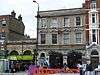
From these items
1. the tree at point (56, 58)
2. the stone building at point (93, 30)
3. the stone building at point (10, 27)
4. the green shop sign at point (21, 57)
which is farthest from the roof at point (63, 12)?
the stone building at point (10, 27)

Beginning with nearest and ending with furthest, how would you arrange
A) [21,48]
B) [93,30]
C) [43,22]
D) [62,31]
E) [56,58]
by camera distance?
[93,30]
[56,58]
[62,31]
[43,22]
[21,48]

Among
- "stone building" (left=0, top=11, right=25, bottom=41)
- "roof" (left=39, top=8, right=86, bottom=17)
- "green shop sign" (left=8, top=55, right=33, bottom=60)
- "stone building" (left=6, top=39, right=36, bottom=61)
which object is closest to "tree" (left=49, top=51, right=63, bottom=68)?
"green shop sign" (left=8, top=55, right=33, bottom=60)

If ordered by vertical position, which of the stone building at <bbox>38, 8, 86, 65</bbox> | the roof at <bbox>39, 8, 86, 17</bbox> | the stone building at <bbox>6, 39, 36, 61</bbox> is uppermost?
the roof at <bbox>39, 8, 86, 17</bbox>

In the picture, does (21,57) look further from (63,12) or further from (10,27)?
(63,12)

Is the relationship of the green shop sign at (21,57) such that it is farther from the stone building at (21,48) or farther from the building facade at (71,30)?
the building facade at (71,30)

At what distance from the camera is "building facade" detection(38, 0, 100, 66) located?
57875mm

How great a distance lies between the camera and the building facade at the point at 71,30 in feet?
190

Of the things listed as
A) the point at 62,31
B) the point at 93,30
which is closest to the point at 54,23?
the point at 62,31

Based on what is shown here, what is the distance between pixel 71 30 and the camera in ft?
196

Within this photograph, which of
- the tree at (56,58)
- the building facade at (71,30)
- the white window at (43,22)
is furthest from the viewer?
the white window at (43,22)

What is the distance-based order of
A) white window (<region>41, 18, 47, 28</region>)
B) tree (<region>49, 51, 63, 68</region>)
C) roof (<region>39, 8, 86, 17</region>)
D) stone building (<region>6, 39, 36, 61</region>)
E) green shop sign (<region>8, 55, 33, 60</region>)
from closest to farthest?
tree (<region>49, 51, 63, 68</region>) → roof (<region>39, 8, 86, 17</region>) → white window (<region>41, 18, 47, 28</region>) → green shop sign (<region>8, 55, 33, 60</region>) → stone building (<region>6, 39, 36, 61</region>)

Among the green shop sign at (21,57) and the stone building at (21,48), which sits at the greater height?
the stone building at (21,48)

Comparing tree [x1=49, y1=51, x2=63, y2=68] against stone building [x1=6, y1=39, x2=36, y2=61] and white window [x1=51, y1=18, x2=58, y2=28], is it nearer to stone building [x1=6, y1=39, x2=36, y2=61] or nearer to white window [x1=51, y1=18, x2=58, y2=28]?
white window [x1=51, y1=18, x2=58, y2=28]

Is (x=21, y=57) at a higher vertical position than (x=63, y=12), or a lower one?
lower
